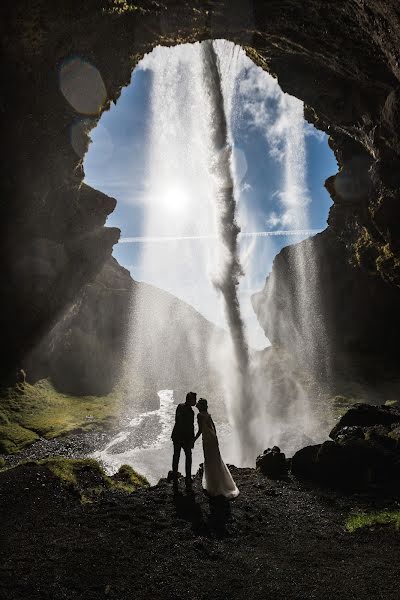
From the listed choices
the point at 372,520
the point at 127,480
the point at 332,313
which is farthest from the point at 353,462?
the point at 332,313

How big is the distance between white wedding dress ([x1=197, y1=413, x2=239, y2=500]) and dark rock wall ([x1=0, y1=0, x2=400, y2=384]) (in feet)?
36.2

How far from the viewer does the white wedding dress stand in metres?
9.48

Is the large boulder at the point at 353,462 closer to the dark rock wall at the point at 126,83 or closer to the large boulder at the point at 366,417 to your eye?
the large boulder at the point at 366,417

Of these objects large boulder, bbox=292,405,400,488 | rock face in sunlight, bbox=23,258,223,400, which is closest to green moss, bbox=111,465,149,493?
large boulder, bbox=292,405,400,488

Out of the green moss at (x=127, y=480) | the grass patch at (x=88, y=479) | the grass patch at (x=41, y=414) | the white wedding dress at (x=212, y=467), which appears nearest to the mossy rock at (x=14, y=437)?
the grass patch at (x=41, y=414)

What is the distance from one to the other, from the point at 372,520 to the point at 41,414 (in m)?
30.4

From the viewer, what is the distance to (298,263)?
4912 cm

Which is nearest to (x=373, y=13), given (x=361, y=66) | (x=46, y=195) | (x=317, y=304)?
(x=361, y=66)

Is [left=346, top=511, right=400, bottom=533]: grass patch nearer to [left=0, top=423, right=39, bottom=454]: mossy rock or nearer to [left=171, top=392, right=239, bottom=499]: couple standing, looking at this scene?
[left=171, top=392, right=239, bottom=499]: couple standing

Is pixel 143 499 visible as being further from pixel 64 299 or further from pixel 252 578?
pixel 64 299

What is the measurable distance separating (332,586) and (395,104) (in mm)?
15501

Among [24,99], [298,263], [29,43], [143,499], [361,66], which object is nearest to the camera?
[143,499]

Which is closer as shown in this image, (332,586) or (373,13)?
(332,586)

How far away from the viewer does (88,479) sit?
36.7 feet
